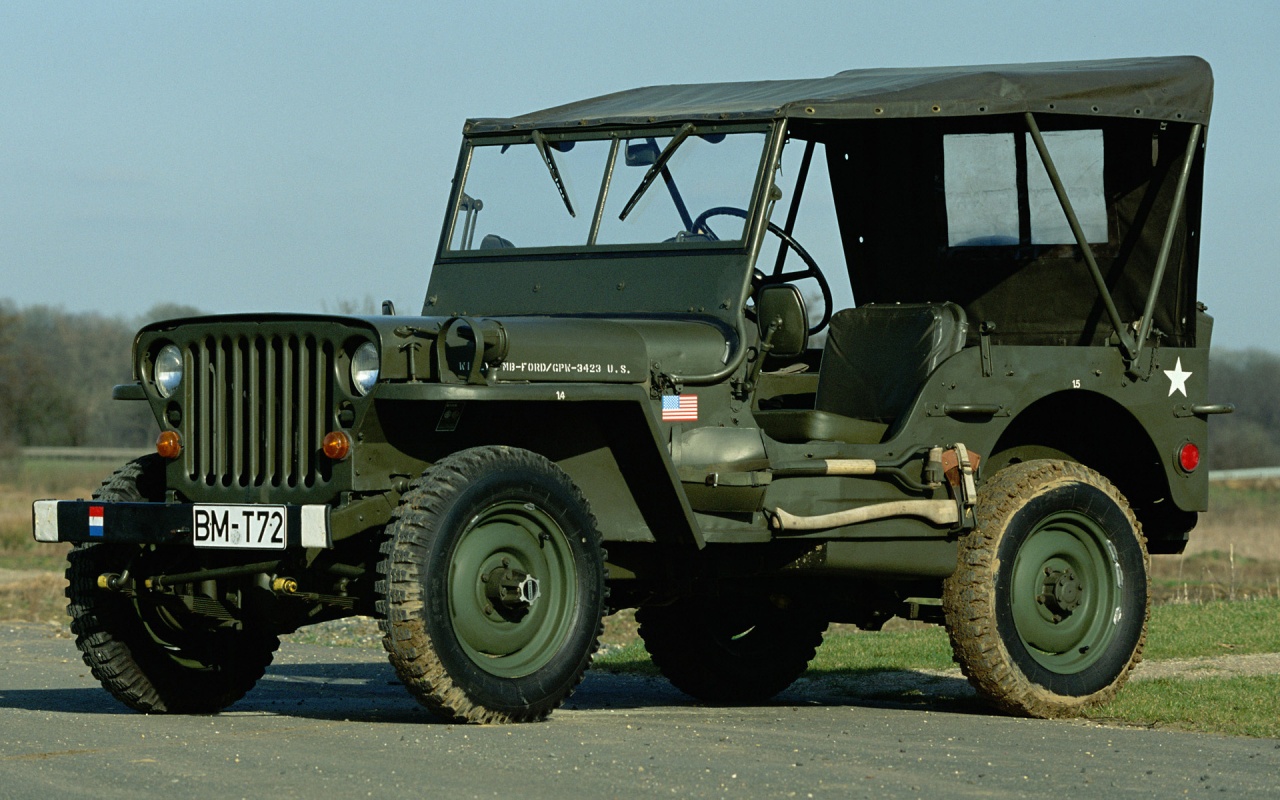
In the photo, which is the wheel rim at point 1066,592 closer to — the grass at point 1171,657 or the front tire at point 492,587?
the grass at point 1171,657

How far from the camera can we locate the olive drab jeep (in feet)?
25.6

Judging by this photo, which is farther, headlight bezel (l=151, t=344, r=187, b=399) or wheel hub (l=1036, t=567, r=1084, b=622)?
wheel hub (l=1036, t=567, r=1084, b=622)

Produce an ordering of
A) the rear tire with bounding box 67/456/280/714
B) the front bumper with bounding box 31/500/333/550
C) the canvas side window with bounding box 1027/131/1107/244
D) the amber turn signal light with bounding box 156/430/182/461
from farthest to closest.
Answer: the canvas side window with bounding box 1027/131/1107/244 < the rear tire with bounding box 67/456/280/714 < the amber turn signal light with bounding box 156/430/182/461 < the front bumper with bounding box 31/500/333/550

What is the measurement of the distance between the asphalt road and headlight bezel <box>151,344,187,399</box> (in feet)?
4.48

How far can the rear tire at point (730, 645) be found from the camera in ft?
34.6

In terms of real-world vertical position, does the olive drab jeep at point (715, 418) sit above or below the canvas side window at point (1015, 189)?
below

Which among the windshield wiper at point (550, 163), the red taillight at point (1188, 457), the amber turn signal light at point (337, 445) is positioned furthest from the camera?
the red taillight at point (1188, 457)

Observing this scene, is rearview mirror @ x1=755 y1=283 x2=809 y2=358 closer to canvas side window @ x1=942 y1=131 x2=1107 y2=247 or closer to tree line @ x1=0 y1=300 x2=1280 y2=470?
canvas side window @ x1=942 y1=131 x2=1107 y2=247

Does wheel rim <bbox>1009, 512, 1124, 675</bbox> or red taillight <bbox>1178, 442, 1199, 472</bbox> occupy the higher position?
red taillight <bbox>1178, 442, 1199, 472</bbox>

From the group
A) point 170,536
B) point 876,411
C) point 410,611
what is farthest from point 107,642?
point 876,411

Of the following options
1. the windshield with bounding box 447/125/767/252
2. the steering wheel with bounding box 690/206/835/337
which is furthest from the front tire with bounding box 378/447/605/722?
the steering wheel with bounding box 690/206/835/337

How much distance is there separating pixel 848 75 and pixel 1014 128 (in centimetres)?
94

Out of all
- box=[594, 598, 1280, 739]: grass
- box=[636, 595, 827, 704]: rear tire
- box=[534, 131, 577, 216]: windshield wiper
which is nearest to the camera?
box=[594, 598, 1280, 739]: grass

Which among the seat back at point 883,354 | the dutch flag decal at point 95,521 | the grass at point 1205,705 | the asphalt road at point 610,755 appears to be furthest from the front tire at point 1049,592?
the dutch flag decal at point 95,521
